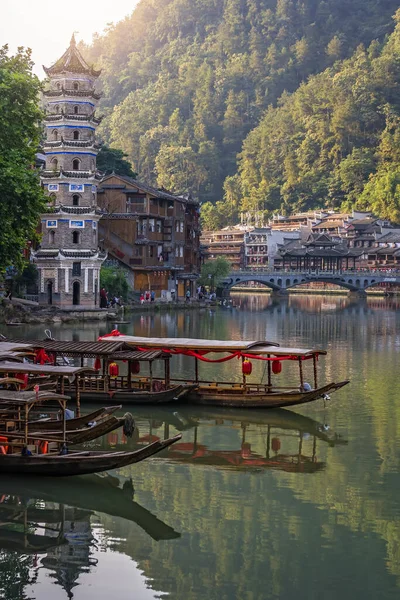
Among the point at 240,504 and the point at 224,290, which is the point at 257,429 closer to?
the point at 240,504

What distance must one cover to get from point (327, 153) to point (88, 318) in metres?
105

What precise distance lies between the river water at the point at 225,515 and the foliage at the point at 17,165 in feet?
31.6

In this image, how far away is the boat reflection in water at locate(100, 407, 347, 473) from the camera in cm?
2269

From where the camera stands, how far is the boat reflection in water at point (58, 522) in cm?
1558

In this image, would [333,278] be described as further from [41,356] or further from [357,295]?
[41,356]

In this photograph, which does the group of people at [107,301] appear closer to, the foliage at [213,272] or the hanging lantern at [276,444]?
the foliage at [213,272]

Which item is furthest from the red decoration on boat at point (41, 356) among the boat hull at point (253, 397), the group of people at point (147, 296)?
the group of people at point (147, 296)

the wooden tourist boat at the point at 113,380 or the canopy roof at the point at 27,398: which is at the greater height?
Answer: the canopy roof at the point at 27,398

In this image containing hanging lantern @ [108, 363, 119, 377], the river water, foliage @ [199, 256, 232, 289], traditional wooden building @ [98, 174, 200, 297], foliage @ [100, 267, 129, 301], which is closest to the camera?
the river water

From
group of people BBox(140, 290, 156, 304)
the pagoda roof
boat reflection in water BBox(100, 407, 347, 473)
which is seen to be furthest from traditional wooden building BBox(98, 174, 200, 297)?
boat reflection in water BBox(100, 407, 347, 473)

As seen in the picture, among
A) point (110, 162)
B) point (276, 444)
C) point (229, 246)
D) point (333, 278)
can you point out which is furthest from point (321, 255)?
point (276, 444)

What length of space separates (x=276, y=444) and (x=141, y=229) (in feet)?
178

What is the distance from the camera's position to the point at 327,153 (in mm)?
157250

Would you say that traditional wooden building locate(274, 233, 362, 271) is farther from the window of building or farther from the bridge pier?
the window of building
